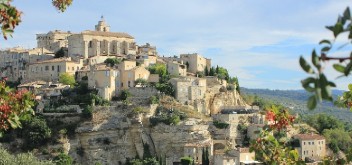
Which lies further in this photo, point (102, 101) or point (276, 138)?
point (102, 101)

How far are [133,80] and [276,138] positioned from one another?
50177mm

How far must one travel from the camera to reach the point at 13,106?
632cm

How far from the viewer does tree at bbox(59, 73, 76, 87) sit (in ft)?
192

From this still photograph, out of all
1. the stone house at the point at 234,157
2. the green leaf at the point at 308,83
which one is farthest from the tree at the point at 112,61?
the green leaf at the point at 308,83

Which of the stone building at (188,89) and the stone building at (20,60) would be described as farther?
the stone building at (20,60)

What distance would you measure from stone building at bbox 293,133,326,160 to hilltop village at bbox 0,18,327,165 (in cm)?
9

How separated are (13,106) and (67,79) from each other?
52849 mm

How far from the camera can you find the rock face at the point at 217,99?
5962 centimetres

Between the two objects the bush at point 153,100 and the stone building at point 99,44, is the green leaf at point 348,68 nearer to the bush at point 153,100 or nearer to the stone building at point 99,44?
the bush at point 153,100

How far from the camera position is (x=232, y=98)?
62469 millimetres

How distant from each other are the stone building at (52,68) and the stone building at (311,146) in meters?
21.8

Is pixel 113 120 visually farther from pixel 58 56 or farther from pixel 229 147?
pixel 58 56

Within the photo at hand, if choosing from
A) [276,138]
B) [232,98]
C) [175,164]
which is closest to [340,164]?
[276,138]

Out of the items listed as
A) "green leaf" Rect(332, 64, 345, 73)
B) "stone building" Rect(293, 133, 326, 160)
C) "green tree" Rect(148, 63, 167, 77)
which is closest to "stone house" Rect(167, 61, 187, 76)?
"green tree" Rect(148, 63, 167, 77)
